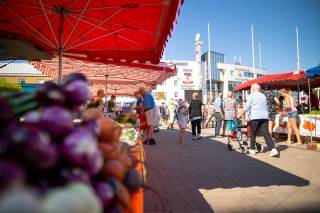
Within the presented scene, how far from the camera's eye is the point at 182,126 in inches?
374

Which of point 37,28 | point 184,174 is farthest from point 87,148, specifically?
point 37,28

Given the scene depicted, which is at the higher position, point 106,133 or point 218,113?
point 218,113

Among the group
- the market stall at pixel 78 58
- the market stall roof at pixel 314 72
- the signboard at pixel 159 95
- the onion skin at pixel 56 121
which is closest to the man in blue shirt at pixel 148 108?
the market stall at pixel 78 58

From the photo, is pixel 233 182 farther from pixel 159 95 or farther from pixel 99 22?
pixel 159 95

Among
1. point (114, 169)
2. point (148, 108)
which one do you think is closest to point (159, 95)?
point (148, 108)

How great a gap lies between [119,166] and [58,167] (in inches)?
12.5

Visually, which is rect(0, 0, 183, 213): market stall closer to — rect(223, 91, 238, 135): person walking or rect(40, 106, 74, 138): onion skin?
rect(40, 106, 74, 138): onion skin

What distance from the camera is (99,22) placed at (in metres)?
4.85

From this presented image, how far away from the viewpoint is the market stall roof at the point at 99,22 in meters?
4.08

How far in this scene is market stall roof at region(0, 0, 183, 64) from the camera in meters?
4.08

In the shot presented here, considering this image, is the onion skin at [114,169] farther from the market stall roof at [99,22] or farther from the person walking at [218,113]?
the person walking at [218,113]

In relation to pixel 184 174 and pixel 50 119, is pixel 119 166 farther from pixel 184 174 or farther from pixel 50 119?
pixel 184 174

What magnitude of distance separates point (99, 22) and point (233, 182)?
3.69 meters

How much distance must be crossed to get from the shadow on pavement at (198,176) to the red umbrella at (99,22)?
2353 millimetres
